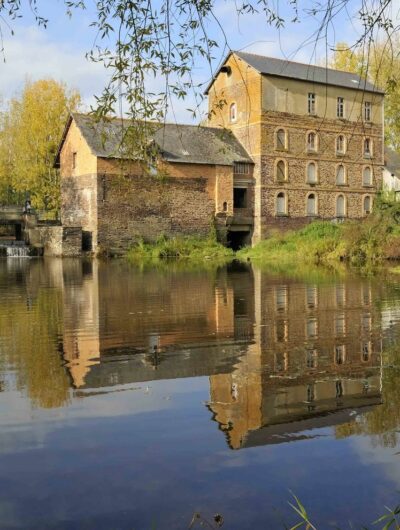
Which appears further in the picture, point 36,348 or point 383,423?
point 36,348

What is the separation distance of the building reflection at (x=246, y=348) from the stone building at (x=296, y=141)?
27391 millimetres

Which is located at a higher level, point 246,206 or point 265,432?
point 246,206

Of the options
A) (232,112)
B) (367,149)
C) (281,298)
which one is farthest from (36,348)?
(367,149)

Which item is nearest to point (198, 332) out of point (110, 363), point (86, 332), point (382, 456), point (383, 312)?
point (86, 332)

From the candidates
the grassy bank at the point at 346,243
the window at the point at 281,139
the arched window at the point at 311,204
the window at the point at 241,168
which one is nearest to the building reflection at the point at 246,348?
the grassy bank at the point at 346,243

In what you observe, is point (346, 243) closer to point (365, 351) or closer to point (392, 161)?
point (365, 351)

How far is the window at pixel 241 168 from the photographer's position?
152ft

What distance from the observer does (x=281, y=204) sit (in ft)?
158

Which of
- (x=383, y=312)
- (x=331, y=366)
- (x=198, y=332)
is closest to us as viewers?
(x=331, y=366)

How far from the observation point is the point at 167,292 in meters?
19.8

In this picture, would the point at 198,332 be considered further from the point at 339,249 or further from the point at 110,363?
the point at 339,249

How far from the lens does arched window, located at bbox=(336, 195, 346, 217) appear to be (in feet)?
168

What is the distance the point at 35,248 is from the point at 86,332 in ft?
114

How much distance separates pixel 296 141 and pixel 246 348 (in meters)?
39.7
